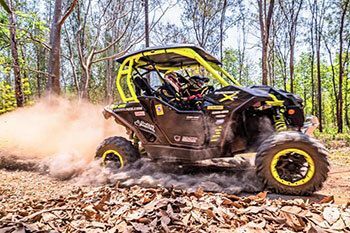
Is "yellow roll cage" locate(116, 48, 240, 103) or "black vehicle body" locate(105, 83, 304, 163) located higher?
"yellow roll cage" locate(116, 48, 240, 103)

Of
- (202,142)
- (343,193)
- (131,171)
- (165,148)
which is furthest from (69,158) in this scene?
(343,193)

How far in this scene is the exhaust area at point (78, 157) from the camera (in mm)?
4977

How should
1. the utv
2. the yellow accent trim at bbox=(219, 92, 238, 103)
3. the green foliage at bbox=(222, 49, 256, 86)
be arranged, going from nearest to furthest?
the utv < the yellow accent trim at bbox=(219, 92, 238, 103) < the green foliage at bbox=(222, 49, 256, 86)

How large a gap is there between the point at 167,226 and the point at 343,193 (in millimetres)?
3229

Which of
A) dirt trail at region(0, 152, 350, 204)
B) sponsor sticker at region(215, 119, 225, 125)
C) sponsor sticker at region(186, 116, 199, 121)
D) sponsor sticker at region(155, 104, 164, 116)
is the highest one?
sponsor sticker at region(155, 104, 164, 116)

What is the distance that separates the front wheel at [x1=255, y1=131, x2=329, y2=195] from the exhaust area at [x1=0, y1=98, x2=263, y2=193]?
1.09 feet

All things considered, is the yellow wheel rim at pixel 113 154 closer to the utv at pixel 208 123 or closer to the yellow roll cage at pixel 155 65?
the utv at pixel 208 123

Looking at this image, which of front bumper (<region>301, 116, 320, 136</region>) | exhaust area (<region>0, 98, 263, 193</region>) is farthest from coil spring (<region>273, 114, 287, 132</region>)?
exhaust area (<region>0, 98, 263, 193</region>)

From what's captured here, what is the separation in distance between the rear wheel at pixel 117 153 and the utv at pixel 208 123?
0.01 meters

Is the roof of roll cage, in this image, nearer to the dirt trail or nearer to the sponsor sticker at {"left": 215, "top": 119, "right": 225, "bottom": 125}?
the sponsor sticker at {"left": 215, "top": 119, "right": 225, "bottom": 125}

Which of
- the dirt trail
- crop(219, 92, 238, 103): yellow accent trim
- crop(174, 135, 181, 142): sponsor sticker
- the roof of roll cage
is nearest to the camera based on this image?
the dirt trail

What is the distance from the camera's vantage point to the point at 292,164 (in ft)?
14.2

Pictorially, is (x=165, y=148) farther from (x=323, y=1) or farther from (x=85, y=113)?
(x=323, y=1)

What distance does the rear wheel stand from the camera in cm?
567
